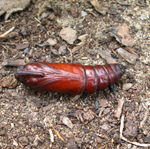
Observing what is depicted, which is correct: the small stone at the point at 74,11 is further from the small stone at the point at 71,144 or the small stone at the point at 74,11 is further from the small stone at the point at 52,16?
the small stone at the point at 71,144

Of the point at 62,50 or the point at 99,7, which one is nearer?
the point at 62,50

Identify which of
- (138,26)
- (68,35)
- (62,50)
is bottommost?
(62,50)

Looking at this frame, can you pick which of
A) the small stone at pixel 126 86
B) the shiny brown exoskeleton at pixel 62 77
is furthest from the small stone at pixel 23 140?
the small stone at pixel 126 86

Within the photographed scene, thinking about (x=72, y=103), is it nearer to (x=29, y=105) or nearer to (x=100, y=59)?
(x=29, y=105)

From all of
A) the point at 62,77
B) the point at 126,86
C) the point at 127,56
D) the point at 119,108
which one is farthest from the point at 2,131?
the point at 127,56

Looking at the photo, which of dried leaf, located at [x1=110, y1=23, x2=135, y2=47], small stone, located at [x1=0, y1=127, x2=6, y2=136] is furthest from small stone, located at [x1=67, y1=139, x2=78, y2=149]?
dried leaf, located at [x1=110, y1=23, x2=135, y2=47]

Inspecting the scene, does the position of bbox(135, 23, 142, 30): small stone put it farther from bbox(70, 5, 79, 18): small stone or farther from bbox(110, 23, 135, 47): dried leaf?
bbox(70, 5, 79, 18): small stone

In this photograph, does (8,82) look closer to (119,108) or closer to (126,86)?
(119,108)
